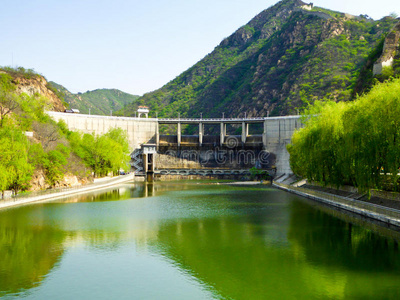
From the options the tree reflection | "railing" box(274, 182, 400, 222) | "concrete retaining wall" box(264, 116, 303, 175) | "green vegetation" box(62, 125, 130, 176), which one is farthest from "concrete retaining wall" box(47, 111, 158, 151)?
the tree reflection

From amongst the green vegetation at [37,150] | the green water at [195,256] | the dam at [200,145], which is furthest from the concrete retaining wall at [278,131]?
the green water at [195,256]

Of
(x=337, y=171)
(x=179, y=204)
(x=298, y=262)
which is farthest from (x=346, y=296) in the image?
(x=179, y=204)

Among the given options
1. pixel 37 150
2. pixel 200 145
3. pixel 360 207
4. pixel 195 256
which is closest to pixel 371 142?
pixel 360 207

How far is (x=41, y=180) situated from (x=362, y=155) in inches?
1744

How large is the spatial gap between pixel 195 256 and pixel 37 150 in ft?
130

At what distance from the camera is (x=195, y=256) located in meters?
23.6

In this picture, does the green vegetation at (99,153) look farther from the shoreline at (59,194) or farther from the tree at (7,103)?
the tree at (7,103)

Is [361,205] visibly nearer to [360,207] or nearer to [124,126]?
[360,207]

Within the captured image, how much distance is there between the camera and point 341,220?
117ft

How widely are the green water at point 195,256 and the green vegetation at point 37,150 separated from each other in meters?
7.79

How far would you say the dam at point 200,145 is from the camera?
111 metres

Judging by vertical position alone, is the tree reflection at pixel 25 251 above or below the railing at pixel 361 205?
below

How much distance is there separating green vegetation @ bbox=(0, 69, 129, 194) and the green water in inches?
307

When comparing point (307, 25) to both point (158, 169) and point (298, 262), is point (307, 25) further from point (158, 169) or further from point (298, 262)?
point (298, 262)
